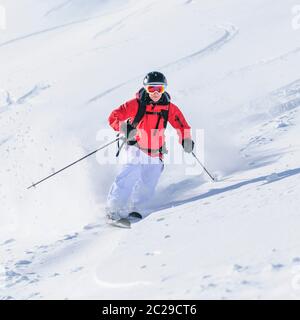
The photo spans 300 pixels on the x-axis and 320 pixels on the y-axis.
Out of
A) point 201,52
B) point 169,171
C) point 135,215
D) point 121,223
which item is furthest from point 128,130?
point 201,52

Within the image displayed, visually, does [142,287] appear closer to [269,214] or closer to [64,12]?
[269,214]

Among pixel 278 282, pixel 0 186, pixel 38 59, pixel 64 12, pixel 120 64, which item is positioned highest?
pixel 64 12

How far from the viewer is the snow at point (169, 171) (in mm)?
3893

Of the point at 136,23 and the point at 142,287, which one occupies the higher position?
the point at 136,23

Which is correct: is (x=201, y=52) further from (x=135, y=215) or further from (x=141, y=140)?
(x=135, y=215)

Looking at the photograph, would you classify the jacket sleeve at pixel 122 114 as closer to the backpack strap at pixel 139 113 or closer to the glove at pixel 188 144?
the backpack strap at pixel 139 113

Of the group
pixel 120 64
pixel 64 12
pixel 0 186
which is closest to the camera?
pixel 0 186

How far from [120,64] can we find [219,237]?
1312 centimetres

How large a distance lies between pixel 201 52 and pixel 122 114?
11047 millimetres

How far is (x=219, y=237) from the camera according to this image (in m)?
4.36

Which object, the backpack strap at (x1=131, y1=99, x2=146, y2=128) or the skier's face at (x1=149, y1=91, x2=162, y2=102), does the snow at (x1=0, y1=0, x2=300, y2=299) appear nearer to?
the backpack strap at (x1=131, y1=99, x2=146, y2=128)

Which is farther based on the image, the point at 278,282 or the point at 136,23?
the point at 136,23

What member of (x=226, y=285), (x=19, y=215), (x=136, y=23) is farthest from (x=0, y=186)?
(x=136, y=23)

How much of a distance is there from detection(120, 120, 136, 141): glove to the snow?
0.91m
